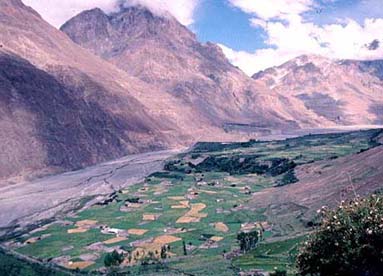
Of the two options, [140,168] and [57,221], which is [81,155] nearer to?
[140,168]

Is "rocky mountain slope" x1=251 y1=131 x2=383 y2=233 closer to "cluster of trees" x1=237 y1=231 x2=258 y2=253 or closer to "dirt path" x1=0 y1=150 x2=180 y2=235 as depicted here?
"cluster of trees" x1=237 y1=231 x2=258 y2=253

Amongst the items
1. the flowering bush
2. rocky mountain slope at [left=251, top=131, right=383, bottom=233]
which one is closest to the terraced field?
rocky mountain slope at [left=251, top=131, right=383, bottom=233]

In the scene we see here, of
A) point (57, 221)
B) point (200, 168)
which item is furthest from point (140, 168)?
point (57, 221)

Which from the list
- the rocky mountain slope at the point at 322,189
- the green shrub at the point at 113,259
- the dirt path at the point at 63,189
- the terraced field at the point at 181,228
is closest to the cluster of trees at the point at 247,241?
the terraced field at the point at 181,228

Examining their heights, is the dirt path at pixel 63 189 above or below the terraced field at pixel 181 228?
above

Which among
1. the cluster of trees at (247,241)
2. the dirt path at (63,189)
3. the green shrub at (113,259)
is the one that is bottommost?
the cluster of trees at (247,241)

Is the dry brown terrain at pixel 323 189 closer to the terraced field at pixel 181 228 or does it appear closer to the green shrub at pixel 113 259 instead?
the terraced field at pixel 181 228
